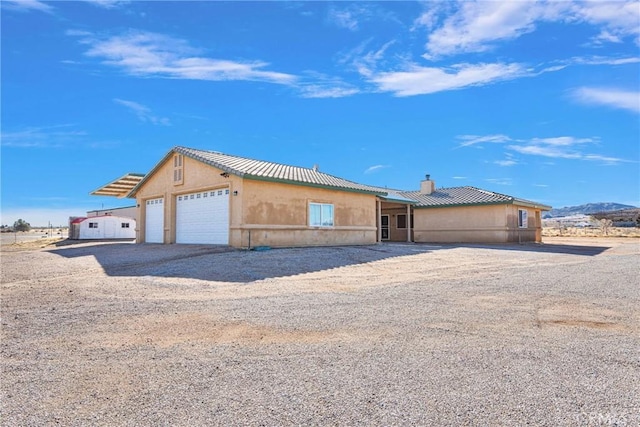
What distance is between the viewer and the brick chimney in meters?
31.8

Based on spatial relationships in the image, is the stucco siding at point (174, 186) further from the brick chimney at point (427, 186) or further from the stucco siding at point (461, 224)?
the brick chimney at point (427, 186)

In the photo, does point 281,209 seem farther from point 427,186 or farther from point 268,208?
point 427,186

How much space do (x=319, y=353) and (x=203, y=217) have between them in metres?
15.3

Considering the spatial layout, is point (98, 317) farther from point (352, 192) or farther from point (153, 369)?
point (352, 192)

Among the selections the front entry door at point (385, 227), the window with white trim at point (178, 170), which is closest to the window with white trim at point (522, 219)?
the front entry door at point (385, 227)

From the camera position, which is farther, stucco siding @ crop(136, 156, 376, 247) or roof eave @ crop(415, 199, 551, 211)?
roof eave @ crop(415, 199, 551, 211)

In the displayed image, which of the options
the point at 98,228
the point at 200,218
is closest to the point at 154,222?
the point at 200,218

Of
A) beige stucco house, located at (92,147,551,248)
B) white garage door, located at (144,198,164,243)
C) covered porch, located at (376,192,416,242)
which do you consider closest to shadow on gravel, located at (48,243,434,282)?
beige stucco house, located at (92,147,551,248)

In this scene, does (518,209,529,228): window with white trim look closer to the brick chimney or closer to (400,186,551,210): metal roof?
(400,186,551,210): metal roof

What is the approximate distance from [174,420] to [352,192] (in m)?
18.7

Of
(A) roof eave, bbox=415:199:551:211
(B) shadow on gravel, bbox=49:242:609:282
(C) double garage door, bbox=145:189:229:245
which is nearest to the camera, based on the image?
(B) shadow on gravel, bbox=49:242:609:282

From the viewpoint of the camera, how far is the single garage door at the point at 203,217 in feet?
57.1

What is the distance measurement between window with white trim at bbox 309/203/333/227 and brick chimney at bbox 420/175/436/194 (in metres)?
14.3

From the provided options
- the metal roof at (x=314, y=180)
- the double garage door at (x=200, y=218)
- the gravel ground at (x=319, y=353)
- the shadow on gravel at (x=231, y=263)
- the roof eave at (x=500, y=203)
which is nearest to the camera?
the gravel ground at (x=319, y=353)
